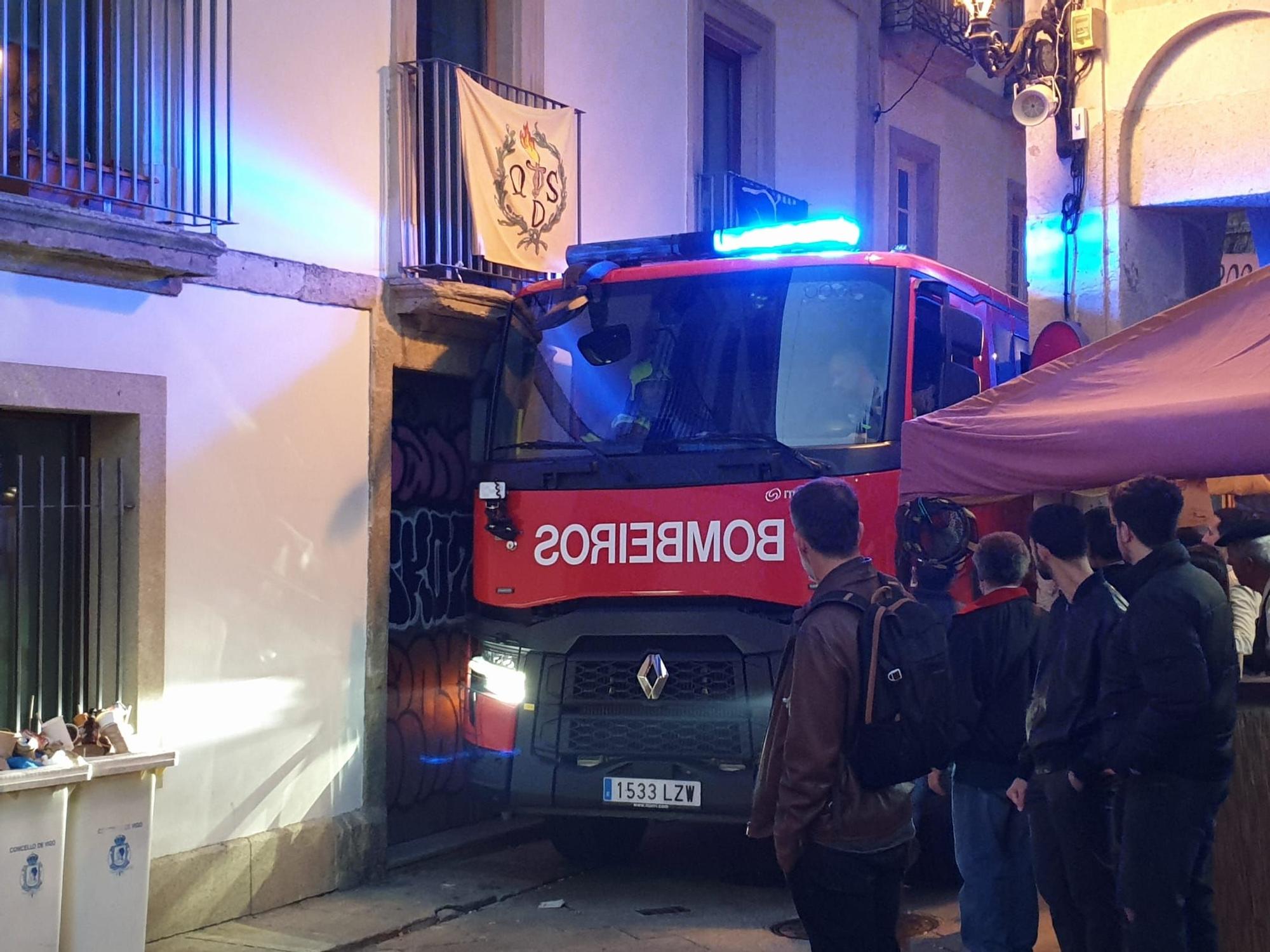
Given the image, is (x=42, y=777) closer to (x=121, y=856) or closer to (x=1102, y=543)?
(x=121, y=856)

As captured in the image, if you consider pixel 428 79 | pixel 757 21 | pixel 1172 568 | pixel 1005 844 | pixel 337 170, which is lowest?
pixel 1005 844

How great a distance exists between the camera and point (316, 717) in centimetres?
797

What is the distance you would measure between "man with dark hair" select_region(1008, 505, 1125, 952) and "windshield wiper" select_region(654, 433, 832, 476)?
1.89 metres

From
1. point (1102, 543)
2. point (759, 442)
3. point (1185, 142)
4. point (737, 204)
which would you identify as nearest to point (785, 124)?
point (737, 204)

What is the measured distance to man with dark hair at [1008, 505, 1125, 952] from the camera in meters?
4.88

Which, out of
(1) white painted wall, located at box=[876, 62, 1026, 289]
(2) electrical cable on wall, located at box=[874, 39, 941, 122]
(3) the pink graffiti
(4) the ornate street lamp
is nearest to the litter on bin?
(3) the pink graffiti

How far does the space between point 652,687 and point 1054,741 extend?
2.60 m

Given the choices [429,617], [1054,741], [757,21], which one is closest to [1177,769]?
[1054,741]

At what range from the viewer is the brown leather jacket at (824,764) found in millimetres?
3986

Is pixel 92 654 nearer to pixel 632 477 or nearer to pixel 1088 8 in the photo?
pixel 632 477

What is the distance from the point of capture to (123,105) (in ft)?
23.3

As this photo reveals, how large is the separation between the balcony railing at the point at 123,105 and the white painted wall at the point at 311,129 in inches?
7.3

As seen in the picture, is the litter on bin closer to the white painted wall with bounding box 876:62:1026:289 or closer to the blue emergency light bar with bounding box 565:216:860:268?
the blue emergency light bar with bounding box 565:216:860:268

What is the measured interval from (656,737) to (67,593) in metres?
2.73
